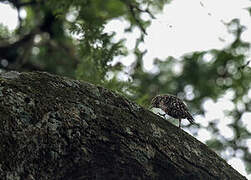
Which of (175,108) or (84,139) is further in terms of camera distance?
(175,108)

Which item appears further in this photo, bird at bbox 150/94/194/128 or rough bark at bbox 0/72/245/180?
bird at bbox 150/94/194/128

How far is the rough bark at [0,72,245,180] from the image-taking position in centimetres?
241

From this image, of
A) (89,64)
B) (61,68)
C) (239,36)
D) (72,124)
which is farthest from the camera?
(61,68)

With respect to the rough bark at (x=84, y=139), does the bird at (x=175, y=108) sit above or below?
above

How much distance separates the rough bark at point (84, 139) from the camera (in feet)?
7.89

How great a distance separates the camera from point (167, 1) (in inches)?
A: 322

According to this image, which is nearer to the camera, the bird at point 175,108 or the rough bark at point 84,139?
the rough bark at point 84,139

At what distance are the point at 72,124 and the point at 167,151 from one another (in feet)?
2.27

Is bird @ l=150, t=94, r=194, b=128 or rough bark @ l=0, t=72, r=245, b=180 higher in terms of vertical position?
bird @ l=150, t=94, r=194, b=128

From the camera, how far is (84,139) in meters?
2.65

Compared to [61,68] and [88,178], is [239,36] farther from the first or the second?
[88,178]

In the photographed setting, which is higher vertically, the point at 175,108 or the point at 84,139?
the point at 175,108

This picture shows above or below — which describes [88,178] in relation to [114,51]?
below

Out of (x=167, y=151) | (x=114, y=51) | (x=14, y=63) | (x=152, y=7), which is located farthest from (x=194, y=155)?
(x=14, y=63)
